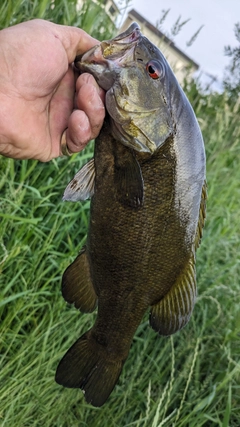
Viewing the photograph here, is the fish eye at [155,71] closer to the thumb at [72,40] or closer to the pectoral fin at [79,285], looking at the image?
the thumb at [72,40]

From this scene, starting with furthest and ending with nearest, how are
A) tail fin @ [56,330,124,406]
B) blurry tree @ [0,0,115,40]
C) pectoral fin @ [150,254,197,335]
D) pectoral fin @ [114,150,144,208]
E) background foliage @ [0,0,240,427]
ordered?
blurry tree @ [0,0,115,40], background foliage @ [0,0,240,427], tail fin @ [56,330,124,406], pectoral fin @ [150,254,197,335], pectoral fin @ [114,150,144,208]

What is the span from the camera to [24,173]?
254cm

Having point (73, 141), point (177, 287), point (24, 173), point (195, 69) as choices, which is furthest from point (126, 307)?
point (195, 69)

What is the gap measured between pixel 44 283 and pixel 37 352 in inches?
17.0

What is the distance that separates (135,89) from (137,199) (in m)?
0.37

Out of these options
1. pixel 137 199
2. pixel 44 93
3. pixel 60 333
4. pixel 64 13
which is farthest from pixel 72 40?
pixel 60 333

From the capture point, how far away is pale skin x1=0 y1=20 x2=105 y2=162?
1623 millimetres

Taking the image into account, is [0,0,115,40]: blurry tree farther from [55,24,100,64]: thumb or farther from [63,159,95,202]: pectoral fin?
[63,159,95,202]: pectoral fin

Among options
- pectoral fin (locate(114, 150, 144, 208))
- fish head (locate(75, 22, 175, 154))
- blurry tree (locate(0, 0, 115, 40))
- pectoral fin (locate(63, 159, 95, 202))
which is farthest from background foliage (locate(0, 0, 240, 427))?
fish head (locate(75, 22, 175, 154))

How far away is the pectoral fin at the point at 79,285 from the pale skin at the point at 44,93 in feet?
1.47

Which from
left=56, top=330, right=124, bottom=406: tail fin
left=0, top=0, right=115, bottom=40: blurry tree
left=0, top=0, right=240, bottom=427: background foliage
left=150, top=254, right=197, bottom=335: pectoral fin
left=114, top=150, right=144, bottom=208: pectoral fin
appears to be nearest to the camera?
left=114, top=150, right=144, bottom=208: pectoral fin

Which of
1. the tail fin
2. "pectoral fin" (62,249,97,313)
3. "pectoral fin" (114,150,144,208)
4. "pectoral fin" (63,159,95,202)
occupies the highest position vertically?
"pectoral fin" (114,150,144,208)

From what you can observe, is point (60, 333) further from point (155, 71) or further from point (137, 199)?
point (155, 71)

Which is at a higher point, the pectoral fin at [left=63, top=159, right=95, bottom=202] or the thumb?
the thumb
